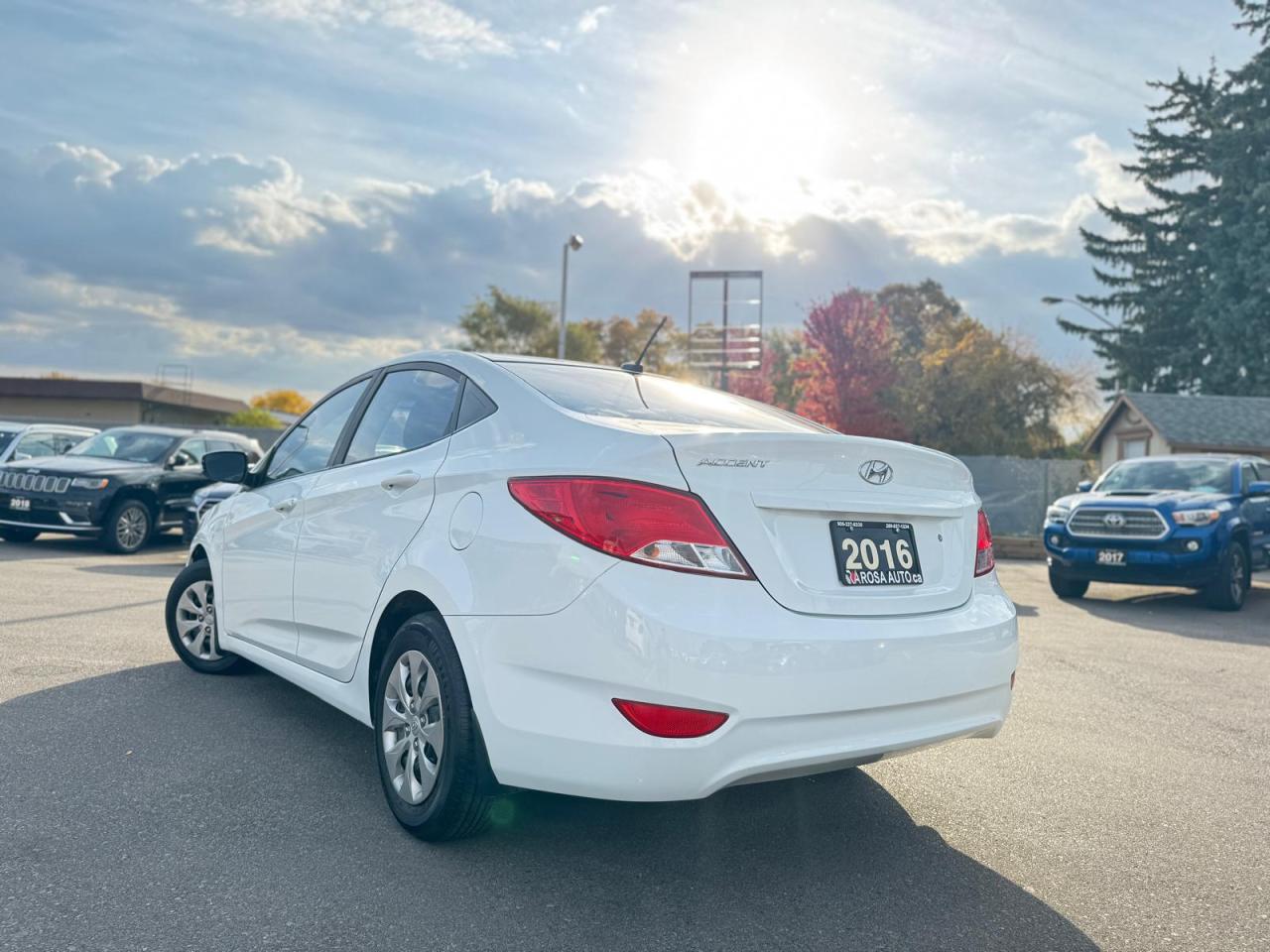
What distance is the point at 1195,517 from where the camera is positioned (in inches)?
452

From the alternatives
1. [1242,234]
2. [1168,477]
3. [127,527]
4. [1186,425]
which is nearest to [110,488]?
[127,527]

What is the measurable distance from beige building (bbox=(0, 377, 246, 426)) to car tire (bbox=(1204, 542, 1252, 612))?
37.5 meters

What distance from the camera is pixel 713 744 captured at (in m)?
2.99

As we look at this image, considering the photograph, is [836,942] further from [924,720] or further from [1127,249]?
[1127,249]

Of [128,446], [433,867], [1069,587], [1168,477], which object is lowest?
[1069,587]

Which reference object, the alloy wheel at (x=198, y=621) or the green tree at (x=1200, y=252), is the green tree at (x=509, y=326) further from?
the alloy wheel at (x=198, y=621)

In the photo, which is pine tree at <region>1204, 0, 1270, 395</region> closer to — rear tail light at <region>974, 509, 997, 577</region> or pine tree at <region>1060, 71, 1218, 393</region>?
pine tree at <region>1060, 71, 1218, 393</region>

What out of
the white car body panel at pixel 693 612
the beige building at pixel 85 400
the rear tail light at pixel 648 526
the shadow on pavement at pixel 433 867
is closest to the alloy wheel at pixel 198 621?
the shadow on pavement at pixel 433 867

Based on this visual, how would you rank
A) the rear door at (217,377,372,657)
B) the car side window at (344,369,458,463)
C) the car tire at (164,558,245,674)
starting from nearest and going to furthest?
the car side window at (344,369,458,463)
the rear door at (217,377,372,657)
the car tire at (164,558,245,674)

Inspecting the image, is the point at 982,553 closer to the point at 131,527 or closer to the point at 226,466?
the point at 226,466

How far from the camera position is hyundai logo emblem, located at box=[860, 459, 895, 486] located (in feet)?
11.3

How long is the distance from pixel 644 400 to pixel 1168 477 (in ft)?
34.9

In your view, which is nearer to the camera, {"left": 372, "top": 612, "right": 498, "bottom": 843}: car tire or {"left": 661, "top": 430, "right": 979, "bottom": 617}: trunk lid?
{"left": 661, "top": 430, "right": 979, "bottom": 617}: trunk lid

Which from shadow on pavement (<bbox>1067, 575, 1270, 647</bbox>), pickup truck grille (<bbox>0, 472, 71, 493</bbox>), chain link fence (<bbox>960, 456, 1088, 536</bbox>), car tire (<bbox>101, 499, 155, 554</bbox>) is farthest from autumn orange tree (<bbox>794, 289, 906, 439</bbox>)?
pickup truck grille (<bbox>0, 472, 71, 493</bbox>)
